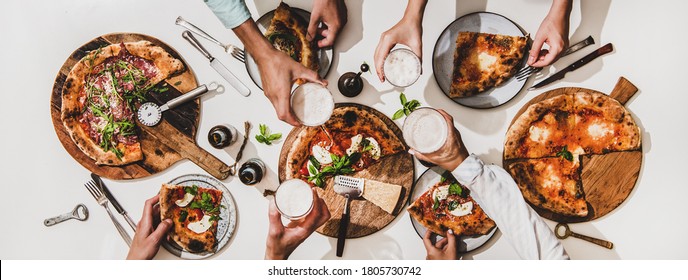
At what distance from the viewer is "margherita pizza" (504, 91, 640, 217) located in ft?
7.77

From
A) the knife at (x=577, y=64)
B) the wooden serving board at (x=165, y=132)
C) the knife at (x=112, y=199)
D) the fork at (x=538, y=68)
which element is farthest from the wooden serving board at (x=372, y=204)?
the knife at (x=112, y=199)

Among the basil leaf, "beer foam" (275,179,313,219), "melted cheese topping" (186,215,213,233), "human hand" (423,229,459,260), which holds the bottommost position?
"human hand" (423,229,459,260)

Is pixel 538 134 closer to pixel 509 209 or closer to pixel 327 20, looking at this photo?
pixel 509 209

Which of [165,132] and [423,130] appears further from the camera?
[165,132]

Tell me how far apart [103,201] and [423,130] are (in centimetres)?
221

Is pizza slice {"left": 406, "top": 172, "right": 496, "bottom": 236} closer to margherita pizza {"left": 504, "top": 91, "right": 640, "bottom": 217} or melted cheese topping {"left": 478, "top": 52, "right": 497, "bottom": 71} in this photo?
margherita pizza {"left": 504, "top": 91, "right": 640, "bottom": 217}

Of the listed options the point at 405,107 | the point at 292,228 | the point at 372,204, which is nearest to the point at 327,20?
the point at 405,107

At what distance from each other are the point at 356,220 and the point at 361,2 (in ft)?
4.68

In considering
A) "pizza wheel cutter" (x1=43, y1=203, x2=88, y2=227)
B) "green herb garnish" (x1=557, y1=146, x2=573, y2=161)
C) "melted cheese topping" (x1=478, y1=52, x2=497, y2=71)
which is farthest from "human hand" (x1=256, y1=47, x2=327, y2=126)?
"pizza wheel cutter" (x1=43, y1=203, x2=88, y2=227)

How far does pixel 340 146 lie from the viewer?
8.14 ft

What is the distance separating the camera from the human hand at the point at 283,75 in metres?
2.25

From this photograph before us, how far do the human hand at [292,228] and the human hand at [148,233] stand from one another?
28.9 inches

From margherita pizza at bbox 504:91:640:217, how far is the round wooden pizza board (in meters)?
0.04
